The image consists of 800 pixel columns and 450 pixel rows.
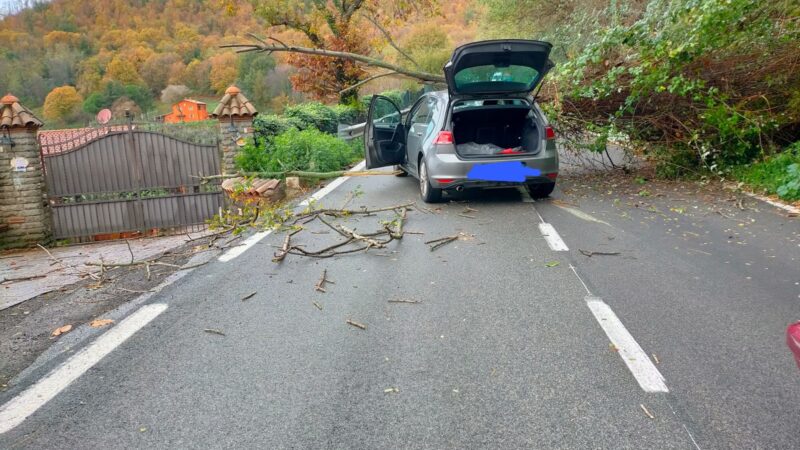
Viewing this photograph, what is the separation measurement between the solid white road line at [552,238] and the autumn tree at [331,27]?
17.6 m

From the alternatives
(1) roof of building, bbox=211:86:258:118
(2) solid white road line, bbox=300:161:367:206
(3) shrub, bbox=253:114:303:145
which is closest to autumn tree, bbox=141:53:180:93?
(3) shrub, bbox=253:114:303:145

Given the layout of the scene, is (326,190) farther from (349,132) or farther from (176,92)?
(176,92)

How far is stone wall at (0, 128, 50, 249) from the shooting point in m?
11.9

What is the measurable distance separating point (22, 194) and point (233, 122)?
4523 mm

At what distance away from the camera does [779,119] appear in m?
9.23

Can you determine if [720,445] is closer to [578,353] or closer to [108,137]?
[578,353]

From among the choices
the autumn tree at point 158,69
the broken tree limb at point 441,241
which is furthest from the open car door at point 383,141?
the autumn tree at point 158,69

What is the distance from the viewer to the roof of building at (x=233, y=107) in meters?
13.1

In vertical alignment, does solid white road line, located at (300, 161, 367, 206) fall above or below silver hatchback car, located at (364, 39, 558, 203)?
below

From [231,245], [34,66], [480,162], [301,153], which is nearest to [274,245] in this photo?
[231,245]

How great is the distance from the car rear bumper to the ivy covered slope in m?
2.15

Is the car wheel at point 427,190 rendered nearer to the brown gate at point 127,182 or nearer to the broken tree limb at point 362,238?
the broken tree limb at point 362,238

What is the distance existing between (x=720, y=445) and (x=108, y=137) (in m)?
13.6

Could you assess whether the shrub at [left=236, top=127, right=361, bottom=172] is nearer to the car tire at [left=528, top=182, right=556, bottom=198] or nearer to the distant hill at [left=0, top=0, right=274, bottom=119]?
the car tire at [left=528, top=182, right=556, bottom=198]
